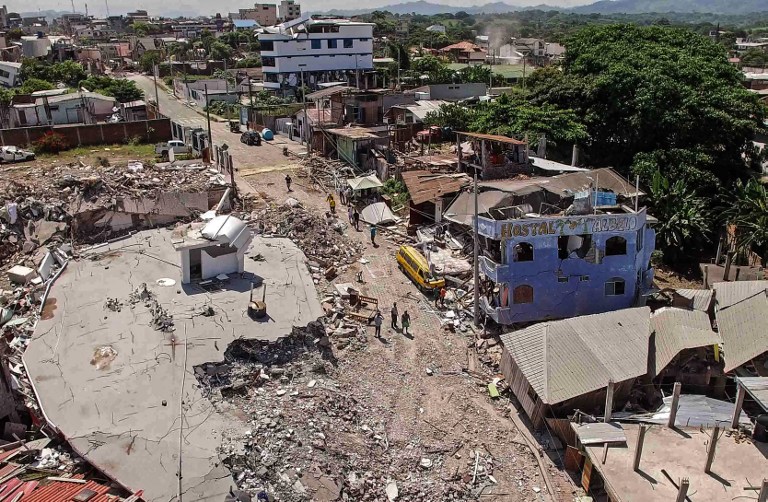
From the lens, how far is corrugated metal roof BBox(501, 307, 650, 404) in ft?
57.4

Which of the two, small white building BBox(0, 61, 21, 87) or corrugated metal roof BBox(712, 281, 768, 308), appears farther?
small white building BBox(0, 61, 21, 87)

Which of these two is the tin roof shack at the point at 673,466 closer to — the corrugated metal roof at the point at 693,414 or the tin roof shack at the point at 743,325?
the corrugated metal roof at the point at 693,414

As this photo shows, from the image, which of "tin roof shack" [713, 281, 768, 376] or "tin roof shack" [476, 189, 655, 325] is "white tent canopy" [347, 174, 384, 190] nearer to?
"tin roof shack" [476, 189, 655, 325]

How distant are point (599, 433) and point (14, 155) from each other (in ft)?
129

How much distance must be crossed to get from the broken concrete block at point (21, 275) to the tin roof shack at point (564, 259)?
1767cm

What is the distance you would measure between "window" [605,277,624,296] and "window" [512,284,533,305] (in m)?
2.97

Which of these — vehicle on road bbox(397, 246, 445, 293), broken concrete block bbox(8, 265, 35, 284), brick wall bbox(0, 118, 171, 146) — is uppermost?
brick wall bbox(0, 118, 171, 146)

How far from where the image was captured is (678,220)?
29.1 meters

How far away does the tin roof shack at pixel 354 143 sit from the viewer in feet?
131

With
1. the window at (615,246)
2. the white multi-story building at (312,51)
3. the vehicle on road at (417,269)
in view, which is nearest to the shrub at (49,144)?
the vehicle on road at (417,269)

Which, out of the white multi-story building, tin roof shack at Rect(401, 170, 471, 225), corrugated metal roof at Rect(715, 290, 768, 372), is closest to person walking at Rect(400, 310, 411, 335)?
tin roof shack at Rect(401, 170, 471, 225)

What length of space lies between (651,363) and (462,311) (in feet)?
23.9

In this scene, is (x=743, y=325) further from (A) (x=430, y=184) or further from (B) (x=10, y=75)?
(B) (x=10, y=75)

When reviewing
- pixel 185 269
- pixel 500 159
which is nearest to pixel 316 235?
pixel 185 269
